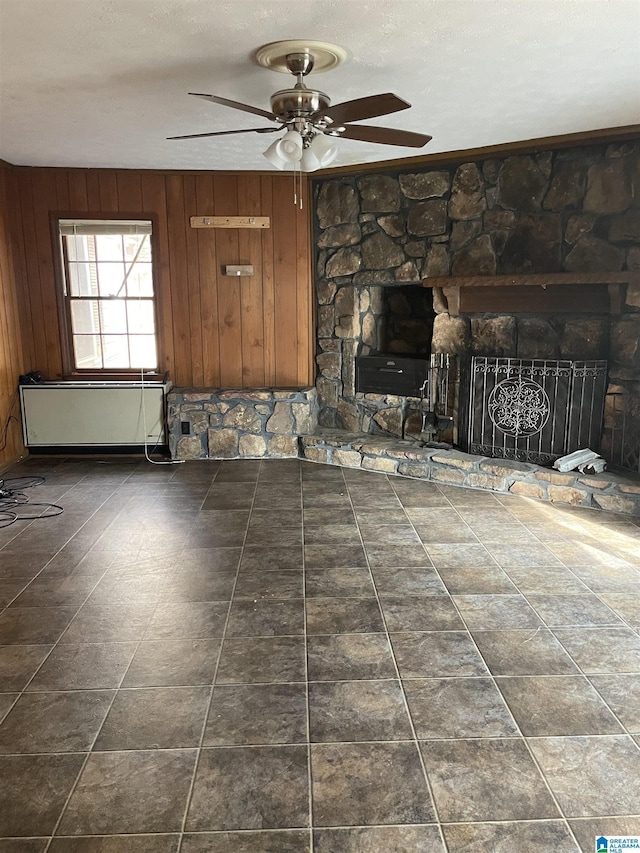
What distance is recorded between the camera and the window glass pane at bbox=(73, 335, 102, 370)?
18.9 ft

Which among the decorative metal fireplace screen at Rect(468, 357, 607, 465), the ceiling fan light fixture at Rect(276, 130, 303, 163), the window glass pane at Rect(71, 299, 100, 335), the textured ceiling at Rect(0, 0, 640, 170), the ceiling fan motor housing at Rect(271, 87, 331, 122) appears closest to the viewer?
the textured ceiling at Rect(0, 0, 640, 170)

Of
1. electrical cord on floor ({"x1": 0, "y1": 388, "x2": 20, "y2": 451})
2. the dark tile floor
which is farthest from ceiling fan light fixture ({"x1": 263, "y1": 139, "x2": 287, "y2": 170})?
electrical cord on floor ({"x1": 0, "y1": 388, "x2": 20, "y2": 451})

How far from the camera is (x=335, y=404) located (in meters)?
5.82

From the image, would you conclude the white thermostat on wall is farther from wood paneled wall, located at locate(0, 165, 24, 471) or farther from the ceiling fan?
the ceiling fan

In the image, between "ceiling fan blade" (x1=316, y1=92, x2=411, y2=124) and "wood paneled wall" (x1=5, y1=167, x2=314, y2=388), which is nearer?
"ceiling fan blade" (x1=316, y1=92, x2=411, y2=124)

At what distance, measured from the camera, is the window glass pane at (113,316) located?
5.70 m

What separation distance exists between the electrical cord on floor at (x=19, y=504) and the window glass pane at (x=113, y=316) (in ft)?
5.04

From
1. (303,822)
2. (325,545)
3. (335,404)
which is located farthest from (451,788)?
(335,404)

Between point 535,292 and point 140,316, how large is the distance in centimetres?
344

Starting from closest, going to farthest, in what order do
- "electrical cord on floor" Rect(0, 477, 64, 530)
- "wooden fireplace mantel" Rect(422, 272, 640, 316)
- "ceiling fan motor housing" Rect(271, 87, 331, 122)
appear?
"ceiling fan motor housing" Rect(271, 87, 331, 122) → "electrical cord on floor" Rect(0, 477, 64, 530) → "wooden fireplace mantel" Rect(422, 272, 640, 316)

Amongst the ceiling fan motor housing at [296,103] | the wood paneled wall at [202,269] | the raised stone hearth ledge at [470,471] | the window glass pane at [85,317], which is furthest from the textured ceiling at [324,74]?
the raised stone hearth ledge at [470,471]

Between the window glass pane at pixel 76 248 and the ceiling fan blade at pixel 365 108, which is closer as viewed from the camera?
the ceiling fan blade at pixel 365 108

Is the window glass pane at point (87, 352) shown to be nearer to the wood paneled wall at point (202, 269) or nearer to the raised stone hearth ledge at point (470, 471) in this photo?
the wood paneled wall at point (202, 269)

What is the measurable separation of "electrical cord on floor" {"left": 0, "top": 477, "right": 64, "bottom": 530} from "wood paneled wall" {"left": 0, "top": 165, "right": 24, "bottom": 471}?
0.42m
